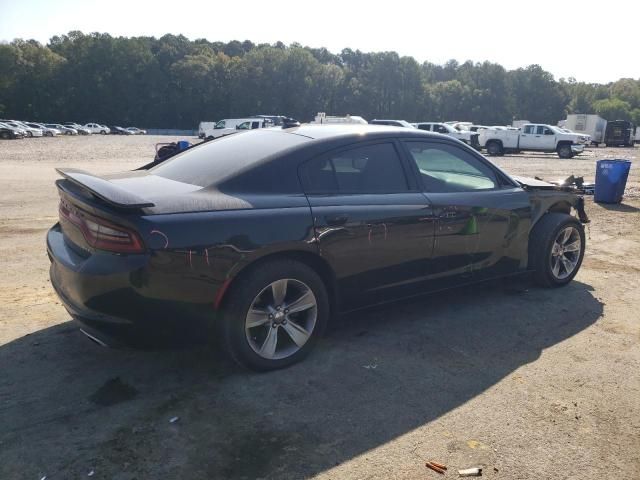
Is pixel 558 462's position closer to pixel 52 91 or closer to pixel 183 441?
pixel 183 441

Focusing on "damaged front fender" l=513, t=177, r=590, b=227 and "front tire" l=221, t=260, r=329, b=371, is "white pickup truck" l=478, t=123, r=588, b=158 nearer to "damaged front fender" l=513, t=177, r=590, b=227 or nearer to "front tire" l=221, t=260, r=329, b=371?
"damaged front fender" l=513, t=177, r=590, b=227

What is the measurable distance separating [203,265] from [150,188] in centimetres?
72

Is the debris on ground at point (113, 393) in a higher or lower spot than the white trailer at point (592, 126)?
lower

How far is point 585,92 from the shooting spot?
393 feet

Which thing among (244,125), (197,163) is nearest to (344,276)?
(197,163)

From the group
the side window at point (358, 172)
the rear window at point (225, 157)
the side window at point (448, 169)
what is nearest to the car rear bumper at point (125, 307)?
the rear window at point (225, 157)

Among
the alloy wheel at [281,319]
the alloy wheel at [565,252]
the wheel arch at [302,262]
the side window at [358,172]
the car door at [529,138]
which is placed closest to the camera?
the wheel arch at [302,262]

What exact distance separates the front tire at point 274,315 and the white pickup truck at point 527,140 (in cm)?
2974

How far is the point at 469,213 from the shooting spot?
4.50 m

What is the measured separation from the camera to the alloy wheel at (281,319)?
3.50 metres

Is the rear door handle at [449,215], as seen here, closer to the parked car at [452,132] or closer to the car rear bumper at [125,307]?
the car rear bumper at [125,307]

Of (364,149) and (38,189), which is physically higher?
(364,149)

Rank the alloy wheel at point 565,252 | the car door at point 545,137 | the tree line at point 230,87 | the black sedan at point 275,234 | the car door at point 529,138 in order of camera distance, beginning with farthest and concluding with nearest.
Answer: the tree line at point 230,87 → the car door at point 529,138 → the car door at point 545,137 → the alloy wheel at point 565,252 → the black sedan at point 275,234

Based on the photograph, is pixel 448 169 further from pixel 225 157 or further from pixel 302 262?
pixel 225 157
